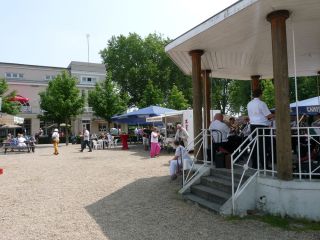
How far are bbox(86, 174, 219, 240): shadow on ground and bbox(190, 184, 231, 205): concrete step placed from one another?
37 cm

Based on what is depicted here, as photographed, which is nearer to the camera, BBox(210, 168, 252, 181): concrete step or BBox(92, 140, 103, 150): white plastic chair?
BBox(210, 168, 252, 181): concrete step

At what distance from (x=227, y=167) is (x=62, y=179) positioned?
18.4 ft

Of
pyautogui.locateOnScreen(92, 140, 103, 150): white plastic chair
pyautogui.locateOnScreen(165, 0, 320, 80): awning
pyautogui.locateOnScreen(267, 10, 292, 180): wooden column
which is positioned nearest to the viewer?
pyautogui.locateOnScreen(267, 10, 292, 180): wooden column

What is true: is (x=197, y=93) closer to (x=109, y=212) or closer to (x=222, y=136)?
(x=222, y=136)

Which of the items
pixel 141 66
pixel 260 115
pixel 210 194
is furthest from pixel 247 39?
pixel 141 66

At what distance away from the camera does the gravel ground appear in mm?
5410

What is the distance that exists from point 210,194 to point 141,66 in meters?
47.7

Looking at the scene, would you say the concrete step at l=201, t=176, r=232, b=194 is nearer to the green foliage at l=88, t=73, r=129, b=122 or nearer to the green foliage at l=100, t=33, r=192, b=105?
the green foliage at l=88, t=73, r=129, b=122

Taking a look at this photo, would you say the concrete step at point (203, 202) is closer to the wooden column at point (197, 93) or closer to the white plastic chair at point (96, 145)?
the wooden column at point (197, 93)

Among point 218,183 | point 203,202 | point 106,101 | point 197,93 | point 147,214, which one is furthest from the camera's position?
point 106,101

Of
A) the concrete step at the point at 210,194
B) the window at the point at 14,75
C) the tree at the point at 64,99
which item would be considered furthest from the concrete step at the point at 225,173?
the window at the point at 14,75

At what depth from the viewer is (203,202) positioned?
7020 mm

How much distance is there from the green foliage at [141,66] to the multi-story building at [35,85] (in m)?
7.27

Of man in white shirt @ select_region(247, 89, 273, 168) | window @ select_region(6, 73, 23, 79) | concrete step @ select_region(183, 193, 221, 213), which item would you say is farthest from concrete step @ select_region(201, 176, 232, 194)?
window @ select_region(6, 73, 23, 79)
